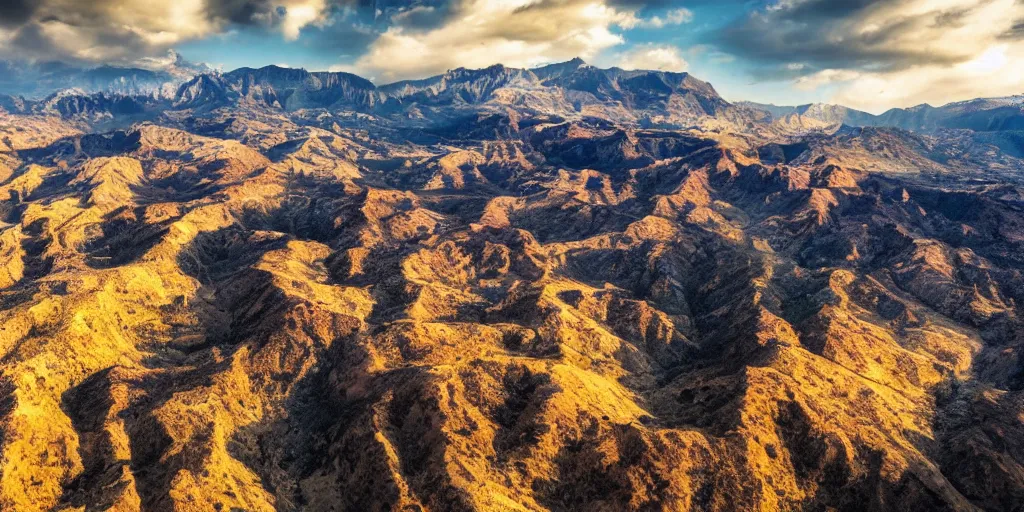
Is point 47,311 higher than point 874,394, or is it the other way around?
point 47,311

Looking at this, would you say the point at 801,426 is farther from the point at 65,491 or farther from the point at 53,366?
the point at 53,366

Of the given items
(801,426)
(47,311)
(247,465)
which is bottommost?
(247,465)

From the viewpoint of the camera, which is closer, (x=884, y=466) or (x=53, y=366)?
(x=884, y=466)

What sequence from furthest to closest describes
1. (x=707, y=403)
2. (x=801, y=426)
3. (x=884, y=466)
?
(x=707, y=403) < (x=801, y=426) < (x=884, y=466)

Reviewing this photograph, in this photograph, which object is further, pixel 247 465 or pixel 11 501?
pixel 247 465

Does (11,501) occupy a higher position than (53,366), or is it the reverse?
(53,366)

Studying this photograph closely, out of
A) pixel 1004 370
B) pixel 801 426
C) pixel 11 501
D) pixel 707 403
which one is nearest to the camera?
pixel 11 501

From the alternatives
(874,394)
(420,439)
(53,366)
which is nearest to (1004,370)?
(874,394)

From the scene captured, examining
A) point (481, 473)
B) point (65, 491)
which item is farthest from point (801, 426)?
point (65, 491)

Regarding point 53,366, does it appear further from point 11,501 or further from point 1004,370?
point 1004,370
